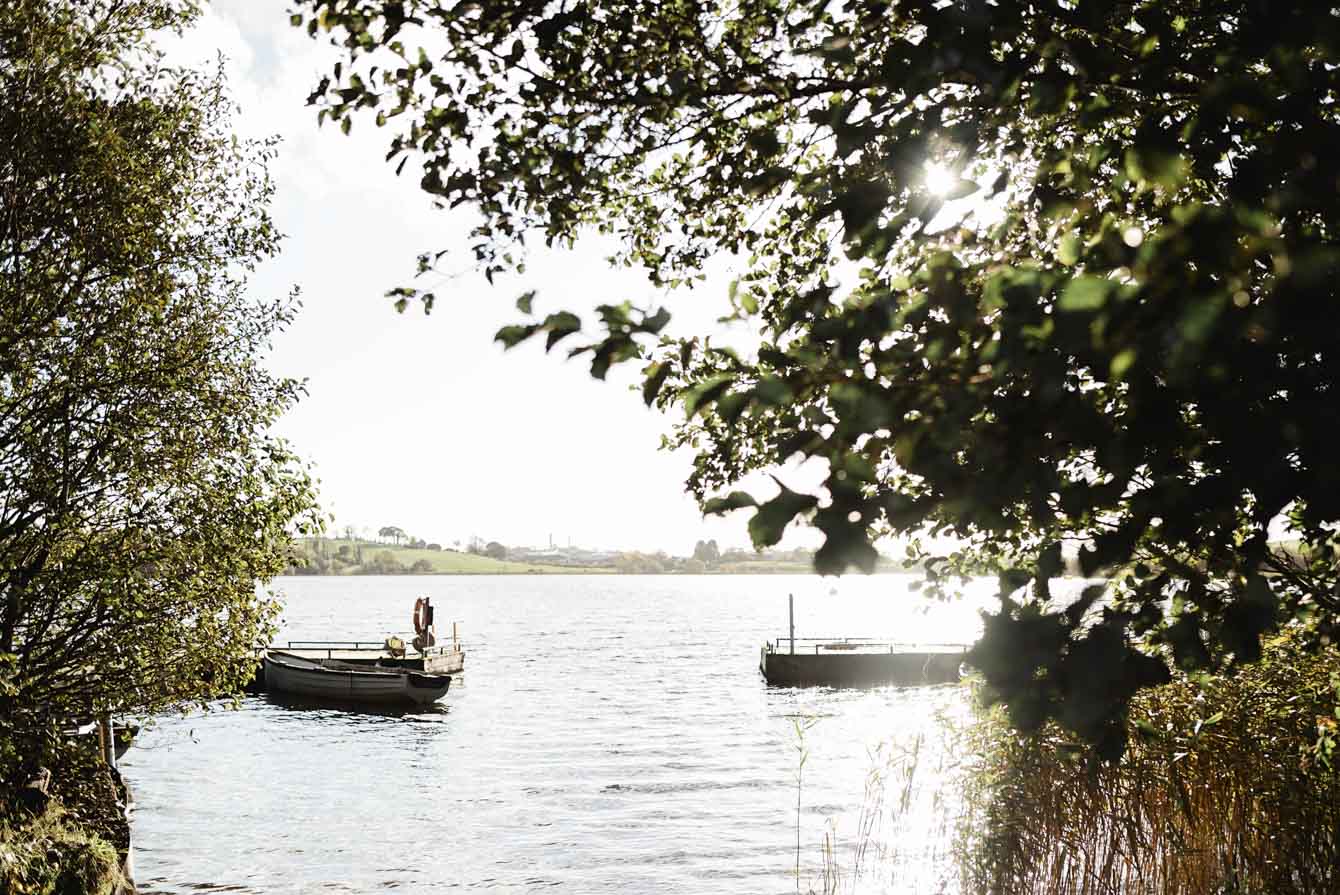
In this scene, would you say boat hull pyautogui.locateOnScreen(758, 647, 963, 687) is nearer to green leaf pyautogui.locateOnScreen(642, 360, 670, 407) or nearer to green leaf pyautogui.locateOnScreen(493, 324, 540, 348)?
green leaf pyautogui.locateOnScreen(642, 360, 670, 407)

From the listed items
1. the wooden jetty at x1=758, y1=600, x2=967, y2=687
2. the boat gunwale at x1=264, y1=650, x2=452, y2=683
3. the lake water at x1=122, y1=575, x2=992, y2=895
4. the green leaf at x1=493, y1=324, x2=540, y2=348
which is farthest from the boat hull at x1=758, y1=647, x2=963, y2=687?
the green leaf at x1=493, y1=324, x2=540, y2=348

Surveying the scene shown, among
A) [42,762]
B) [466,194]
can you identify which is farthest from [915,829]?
[466,194]

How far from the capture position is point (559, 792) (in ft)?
96.5

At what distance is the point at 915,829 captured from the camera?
21703 millimetres

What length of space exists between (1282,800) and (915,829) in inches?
527

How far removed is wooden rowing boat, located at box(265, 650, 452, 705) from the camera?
45.5m

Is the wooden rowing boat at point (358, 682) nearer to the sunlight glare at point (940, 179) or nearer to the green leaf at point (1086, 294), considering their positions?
the sunlight glare at point (940, 179)

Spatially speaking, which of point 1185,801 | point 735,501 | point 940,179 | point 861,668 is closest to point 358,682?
point 861,668

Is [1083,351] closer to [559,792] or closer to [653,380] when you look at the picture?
[653,380]

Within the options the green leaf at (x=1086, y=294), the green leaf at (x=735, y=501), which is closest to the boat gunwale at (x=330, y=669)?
the green leaf at (x=735, y=501)

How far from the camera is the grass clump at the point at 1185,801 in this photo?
8.97 metres

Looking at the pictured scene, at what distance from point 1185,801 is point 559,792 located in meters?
22.4

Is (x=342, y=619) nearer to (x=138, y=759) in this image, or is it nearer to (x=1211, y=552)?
(x=138, y=759)

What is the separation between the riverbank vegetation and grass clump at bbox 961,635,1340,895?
391 inches
